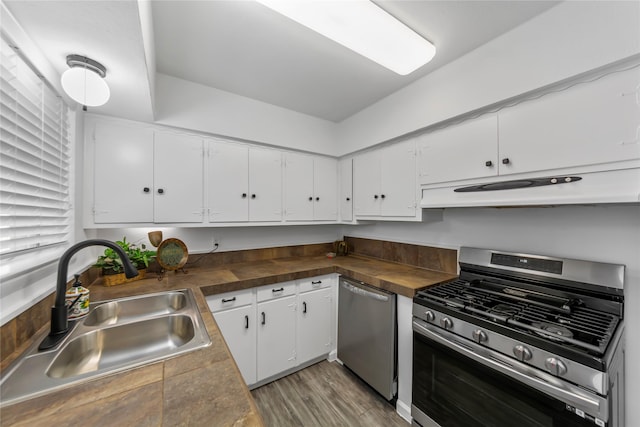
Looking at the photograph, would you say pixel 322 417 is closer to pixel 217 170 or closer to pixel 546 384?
pixel 546 384

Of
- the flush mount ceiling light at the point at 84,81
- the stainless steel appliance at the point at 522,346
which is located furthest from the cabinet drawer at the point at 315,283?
the flush mount ceiling light at the point at 84,81

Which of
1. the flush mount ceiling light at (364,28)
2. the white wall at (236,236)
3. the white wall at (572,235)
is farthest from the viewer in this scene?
the white wall at (236,236)

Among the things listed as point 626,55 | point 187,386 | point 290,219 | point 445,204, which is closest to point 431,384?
point 445,204

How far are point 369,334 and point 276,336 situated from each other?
811 mm

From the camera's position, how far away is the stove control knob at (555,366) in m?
0.99

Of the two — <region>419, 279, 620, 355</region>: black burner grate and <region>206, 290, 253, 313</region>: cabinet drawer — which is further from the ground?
<region>419, 279, 620, 355</region>: black burner grate

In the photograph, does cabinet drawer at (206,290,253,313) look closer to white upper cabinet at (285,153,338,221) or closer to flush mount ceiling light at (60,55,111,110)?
white upper cabinet at (285,153,338,221)

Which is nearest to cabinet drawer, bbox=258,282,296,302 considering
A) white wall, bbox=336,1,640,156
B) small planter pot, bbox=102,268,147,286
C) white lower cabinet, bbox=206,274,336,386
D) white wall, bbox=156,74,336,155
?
white lower cabinet, bbox=206,274,336,386

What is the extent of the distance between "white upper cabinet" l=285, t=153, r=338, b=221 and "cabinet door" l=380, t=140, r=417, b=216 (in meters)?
0.70

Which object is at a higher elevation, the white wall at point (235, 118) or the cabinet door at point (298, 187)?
the white wall at point (235, 118)

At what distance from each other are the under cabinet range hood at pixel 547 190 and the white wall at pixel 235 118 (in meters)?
1.52

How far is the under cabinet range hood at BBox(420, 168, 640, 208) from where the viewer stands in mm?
1125

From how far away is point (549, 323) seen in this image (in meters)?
1.17

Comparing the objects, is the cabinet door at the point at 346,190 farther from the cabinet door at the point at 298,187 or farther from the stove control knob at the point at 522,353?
the stove control knob at the point at 522,353
